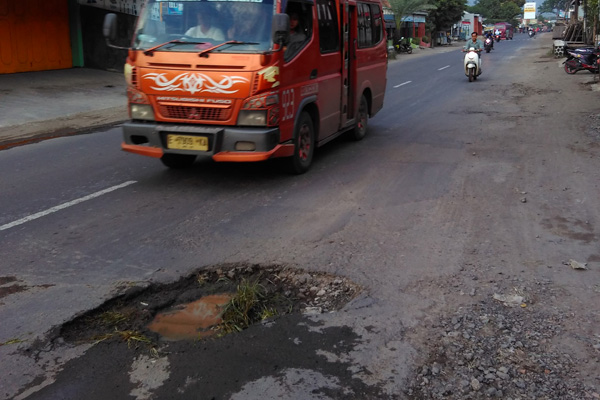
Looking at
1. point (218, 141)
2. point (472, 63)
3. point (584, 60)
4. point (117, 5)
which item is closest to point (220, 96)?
point (218, 141)

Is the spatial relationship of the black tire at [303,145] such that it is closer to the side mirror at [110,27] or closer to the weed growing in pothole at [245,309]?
the side mirror at [110,27]

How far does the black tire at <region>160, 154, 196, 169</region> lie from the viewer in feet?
24.9

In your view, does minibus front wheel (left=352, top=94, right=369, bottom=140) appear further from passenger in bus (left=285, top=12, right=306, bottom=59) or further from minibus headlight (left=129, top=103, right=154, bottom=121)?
minibus headlight (left=129, top=103, right=154, bottom=121)

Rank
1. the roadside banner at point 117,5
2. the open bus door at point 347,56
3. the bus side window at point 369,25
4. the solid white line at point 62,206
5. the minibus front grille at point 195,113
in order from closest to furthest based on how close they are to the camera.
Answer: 1. the solid white line at point 62,206
2. the minibus front grille at point 195,113
3. the open bus door at point 347,56
4. the bus side window at point 369,25
5. the roadside banner at point 117,5

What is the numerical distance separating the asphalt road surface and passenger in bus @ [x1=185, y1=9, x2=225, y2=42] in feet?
5.52

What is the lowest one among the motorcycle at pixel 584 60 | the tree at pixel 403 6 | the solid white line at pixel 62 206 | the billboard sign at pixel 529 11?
the solid white line at pixel 62 206

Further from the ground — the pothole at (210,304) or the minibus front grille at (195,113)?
the minibus front grille at (195,113)

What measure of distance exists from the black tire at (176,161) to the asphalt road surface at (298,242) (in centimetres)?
16

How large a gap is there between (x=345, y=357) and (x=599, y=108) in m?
12.1

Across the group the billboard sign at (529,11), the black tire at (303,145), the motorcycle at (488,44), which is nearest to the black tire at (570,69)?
the motorcycle at (488,44)

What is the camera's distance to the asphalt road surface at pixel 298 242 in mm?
3219

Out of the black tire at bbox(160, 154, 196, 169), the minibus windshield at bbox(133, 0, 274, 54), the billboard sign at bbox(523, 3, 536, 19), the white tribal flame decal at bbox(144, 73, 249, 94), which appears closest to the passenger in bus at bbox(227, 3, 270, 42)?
the minibus windshield at bbox(133, 0, 274, 54)

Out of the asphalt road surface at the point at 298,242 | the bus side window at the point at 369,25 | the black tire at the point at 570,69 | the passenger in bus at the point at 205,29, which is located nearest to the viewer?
the asphalt road surface at the point at 298,242

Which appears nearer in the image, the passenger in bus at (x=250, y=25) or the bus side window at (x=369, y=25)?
the passenger in bus at (x=250, y=25)
